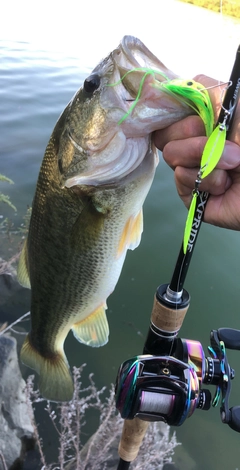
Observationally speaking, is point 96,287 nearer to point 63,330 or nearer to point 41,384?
point 63,330

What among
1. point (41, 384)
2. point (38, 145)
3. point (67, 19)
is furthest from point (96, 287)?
point (67, 19)

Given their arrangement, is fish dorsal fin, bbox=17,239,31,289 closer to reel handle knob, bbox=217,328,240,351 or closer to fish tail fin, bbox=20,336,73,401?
fish tail fin, bbox=20,336,73,401

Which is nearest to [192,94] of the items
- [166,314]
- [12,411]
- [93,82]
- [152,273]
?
[93,82]

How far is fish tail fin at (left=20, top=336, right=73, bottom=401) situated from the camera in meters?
2.04

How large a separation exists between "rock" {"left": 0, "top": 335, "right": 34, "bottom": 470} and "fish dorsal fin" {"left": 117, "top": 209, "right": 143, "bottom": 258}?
5.60 ft

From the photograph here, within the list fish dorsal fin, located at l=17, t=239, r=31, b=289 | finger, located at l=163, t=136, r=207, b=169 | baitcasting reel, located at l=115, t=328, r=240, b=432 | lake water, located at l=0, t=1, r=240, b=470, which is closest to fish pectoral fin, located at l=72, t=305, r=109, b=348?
fish dorsal fin, located at l=17, t=239, r=31, b=289

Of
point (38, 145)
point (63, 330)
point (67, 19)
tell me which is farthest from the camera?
point (67, 19)

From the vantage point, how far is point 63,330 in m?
1.96

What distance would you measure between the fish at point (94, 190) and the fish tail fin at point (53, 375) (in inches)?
4.4

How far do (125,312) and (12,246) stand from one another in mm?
1548

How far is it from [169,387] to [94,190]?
793 millimetres

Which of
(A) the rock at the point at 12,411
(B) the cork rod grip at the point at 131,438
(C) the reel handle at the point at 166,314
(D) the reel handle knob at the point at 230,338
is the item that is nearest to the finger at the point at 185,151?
(C) the reel handle at the point at 166,314

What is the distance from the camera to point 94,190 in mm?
1461

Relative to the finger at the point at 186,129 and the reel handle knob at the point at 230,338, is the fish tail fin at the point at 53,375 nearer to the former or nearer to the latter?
the reel handle knob at the point at 230,338
